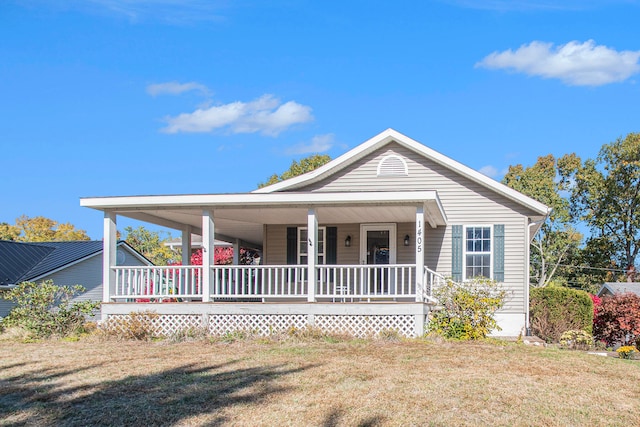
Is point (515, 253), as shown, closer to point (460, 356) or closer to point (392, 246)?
point (392, 246)

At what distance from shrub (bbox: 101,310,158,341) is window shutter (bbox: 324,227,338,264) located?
522 centimetres

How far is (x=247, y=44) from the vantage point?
2272 cm

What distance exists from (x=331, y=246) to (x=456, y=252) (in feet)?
10.5

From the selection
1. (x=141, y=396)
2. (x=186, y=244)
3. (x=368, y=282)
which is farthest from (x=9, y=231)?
(x=141, y=396)

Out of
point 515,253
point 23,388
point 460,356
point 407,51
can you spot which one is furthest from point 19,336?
point 407,51

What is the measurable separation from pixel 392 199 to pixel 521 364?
4.00 m

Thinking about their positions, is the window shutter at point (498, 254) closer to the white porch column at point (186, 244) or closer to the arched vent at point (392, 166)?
the arched vent at point (392, 166)

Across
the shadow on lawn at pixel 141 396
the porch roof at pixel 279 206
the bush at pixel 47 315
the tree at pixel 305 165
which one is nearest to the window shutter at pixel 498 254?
the porch roof at pixel 279 206

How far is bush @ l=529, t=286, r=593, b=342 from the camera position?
55.5 feet

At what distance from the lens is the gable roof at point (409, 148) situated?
1593 centimetres

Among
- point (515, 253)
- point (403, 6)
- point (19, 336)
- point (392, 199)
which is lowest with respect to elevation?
point (19, 336)

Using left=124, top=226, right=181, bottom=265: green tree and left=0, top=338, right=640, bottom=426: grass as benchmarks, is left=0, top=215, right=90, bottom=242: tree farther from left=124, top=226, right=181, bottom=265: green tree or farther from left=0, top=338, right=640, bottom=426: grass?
left=0, top=338, right=640, bottom=426: grass

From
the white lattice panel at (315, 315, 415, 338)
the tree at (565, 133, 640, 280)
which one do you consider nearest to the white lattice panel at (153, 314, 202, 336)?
the white lattice panel at (315, 315, 415, 338)

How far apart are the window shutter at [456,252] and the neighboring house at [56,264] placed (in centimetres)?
1287
